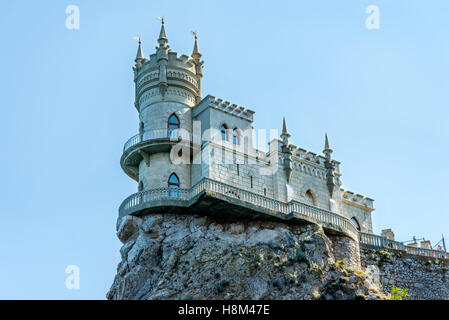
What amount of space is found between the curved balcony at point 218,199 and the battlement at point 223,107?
5944mm

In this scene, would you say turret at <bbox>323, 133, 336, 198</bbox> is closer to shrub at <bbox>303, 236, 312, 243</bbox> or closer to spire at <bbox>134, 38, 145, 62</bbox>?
shrub at <bbox>303, 236, 312, 243</bbox>

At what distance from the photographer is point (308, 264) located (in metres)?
43.1

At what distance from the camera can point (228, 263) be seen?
42.1m

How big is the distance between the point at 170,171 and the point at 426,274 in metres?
16.8

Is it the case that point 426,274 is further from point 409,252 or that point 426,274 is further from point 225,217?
point 225,217

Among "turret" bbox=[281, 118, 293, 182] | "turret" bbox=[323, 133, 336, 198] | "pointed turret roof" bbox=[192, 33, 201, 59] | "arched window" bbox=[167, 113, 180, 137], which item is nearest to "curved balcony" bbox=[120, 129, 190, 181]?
"arched window" bbox=[167, 113, 180, 137]

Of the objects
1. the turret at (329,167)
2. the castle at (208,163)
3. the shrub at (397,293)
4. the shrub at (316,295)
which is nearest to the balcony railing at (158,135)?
the castle at (208,163)

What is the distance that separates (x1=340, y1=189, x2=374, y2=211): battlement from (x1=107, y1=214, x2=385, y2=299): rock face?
28.2 ft

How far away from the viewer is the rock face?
41281 mm

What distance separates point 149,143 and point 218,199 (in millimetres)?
5840
